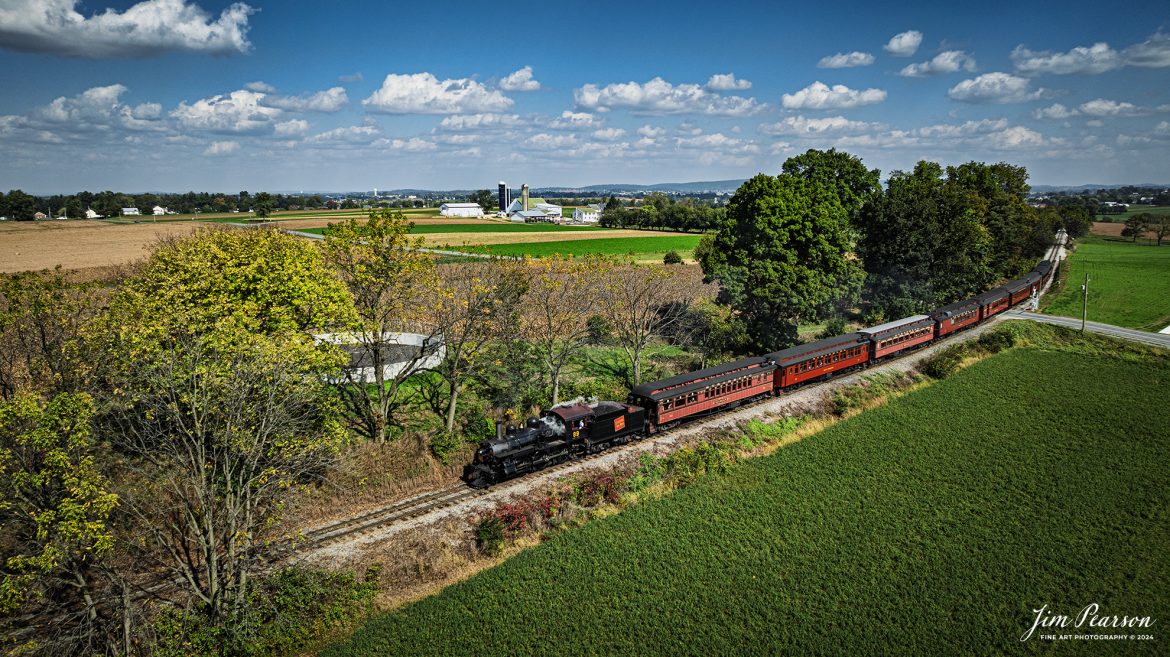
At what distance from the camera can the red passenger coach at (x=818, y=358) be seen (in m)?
34.8

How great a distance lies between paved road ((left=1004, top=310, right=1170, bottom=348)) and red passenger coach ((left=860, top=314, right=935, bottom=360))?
17.6m

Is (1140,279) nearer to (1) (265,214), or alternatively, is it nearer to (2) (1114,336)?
(2) (1114,336)

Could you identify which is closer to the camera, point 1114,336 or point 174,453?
point 174,453

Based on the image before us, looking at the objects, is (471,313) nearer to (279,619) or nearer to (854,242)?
(279,619)

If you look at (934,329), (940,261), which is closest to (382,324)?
(934,329)

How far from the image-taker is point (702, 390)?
101 ft

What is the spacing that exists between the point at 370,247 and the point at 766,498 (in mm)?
20831

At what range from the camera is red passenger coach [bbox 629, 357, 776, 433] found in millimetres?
29047

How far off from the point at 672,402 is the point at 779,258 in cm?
1935

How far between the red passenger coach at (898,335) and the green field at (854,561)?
1074cm

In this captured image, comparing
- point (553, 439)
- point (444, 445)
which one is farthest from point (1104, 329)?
point (444, 445)

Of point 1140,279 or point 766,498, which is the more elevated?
point 1140,279

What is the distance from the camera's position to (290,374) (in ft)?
61.5
